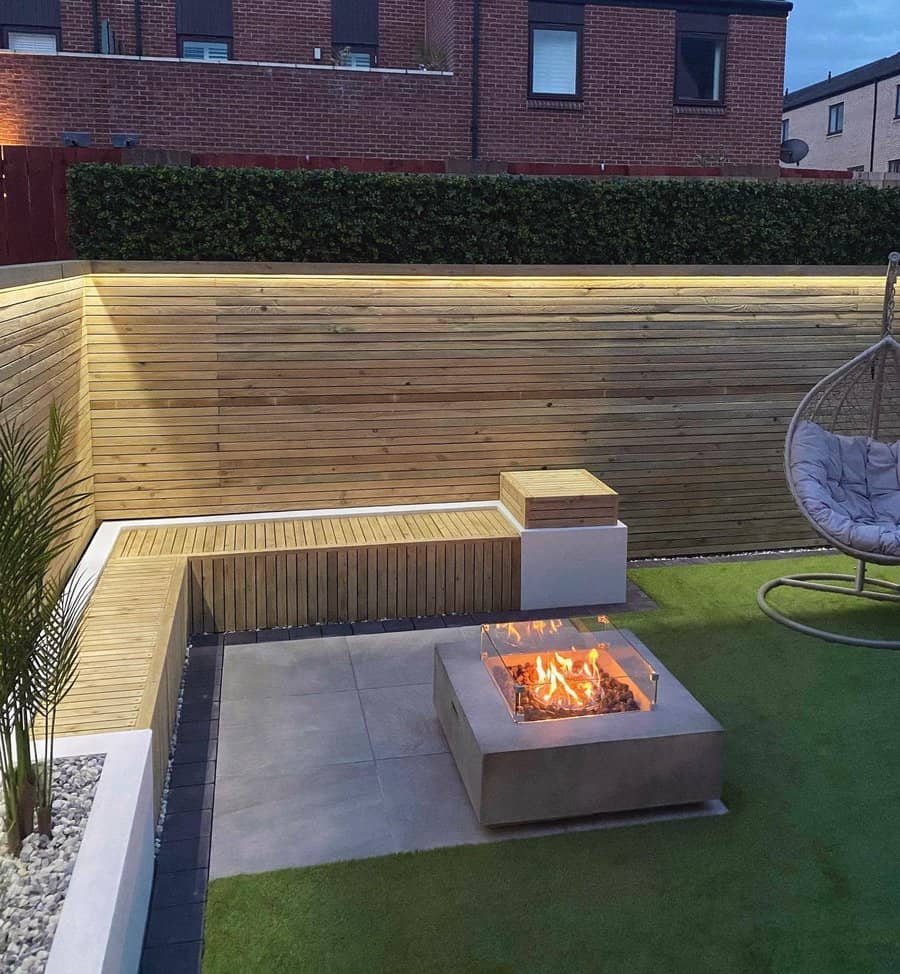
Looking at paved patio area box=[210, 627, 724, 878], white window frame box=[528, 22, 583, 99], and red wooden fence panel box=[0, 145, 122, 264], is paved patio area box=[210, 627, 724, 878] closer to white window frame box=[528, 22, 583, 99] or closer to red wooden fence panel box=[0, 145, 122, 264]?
red wooden fence panel box=[0, 145, 122, 264]

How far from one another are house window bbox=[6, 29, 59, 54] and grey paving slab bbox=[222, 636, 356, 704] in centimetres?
1013

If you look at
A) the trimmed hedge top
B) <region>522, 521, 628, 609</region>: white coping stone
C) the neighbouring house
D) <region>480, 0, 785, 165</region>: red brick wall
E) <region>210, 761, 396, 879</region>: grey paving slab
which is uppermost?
the neighbouring house

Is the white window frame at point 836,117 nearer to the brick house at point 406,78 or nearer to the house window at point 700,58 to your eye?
the brick house at point 406,78

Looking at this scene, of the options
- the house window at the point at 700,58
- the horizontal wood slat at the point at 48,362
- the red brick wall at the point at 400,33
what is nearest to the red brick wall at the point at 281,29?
the red brick wall at the point at 400,33

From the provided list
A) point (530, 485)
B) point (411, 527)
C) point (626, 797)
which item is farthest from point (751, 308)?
point (626, 797)

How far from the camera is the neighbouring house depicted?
2955cm

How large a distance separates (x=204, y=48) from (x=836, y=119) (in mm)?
25881

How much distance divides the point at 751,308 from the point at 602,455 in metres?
1.76

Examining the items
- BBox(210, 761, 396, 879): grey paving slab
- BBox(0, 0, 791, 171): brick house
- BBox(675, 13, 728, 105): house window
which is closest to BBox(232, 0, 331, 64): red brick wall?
BBox(0, 0, 791, 171): brick house

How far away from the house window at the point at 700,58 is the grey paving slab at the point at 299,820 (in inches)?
475

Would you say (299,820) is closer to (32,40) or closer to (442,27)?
(442,27)

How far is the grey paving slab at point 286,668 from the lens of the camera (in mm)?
5707

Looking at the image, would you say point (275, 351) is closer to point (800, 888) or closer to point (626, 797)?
point (626, 797)

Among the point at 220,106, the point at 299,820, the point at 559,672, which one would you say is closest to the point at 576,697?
the point at 559,672
